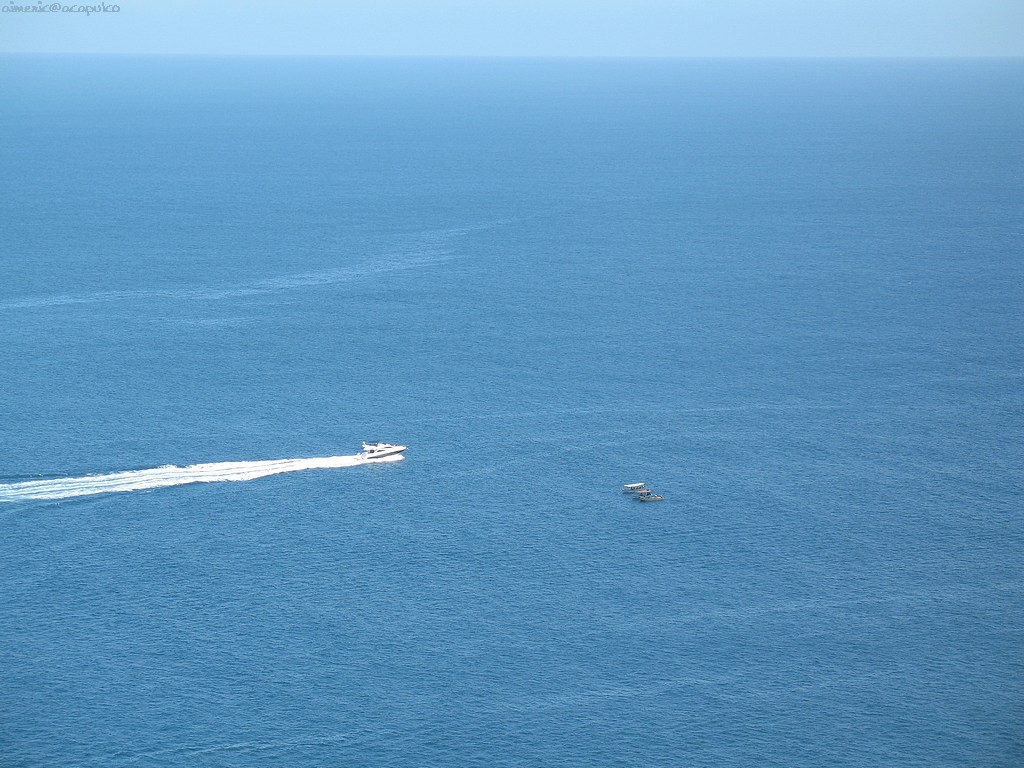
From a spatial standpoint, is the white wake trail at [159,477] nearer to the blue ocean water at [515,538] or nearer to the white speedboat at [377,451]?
the white speedboat at [377,451]

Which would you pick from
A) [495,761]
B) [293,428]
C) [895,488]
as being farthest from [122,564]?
[895,488]

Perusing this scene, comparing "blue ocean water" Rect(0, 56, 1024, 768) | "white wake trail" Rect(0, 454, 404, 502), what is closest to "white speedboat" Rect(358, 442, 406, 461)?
"white wake trail" Rect(0, 454, 404, 502)

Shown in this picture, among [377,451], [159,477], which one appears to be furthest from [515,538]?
[159,477]

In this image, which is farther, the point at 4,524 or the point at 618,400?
the point at 618,400

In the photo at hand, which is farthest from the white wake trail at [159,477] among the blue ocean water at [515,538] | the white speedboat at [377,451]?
the blue ocean water at [515,538]

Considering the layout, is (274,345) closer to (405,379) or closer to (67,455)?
(405,379)

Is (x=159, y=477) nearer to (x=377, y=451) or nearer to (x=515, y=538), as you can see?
(x=377, y=451)
